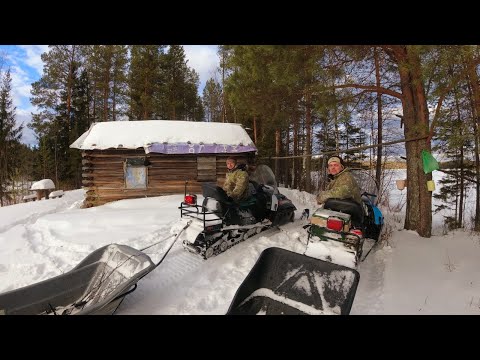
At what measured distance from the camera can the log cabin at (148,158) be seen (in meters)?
11.3

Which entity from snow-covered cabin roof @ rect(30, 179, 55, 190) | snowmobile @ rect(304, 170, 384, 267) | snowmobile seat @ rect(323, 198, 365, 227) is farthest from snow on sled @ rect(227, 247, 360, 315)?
snow-covered cabin roof @ rect(30, 179, 55, 190)

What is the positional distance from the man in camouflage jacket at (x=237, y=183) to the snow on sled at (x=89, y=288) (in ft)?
8.10

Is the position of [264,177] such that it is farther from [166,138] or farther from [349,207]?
[166,138]

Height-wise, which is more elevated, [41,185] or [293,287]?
[41,185]

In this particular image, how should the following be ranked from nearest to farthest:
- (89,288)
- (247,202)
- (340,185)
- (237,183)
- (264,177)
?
(89,288) → (340,185) → (237,183) → (247,202) → (264,177)

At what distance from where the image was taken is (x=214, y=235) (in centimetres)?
489

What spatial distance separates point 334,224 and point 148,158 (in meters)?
9.65

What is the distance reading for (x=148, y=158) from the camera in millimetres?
11562

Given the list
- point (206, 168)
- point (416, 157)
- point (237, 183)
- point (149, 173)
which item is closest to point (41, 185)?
point (149, 173)

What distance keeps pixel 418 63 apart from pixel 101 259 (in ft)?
17.2

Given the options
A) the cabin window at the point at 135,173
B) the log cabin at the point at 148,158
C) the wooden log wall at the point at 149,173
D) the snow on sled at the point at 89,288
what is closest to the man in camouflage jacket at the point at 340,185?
the snow on sled at the point at 89,288

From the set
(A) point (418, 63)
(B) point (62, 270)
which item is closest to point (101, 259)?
(B) point (62, 270)

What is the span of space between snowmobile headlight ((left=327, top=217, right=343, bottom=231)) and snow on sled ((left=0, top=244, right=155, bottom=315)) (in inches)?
93.8
